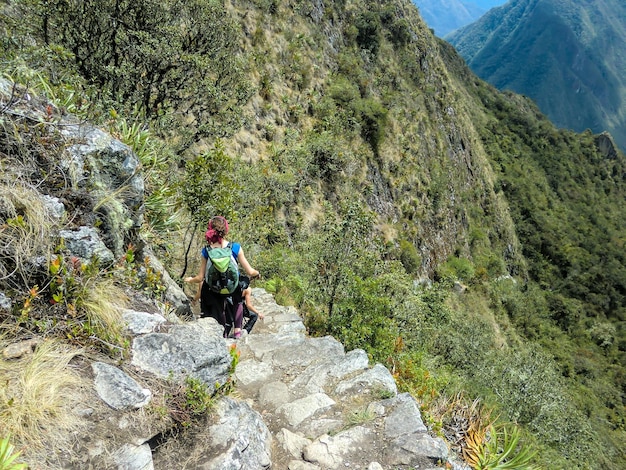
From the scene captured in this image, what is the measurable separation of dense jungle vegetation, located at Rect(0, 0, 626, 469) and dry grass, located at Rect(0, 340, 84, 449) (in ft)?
0.32

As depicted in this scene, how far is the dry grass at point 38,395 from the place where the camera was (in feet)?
7.23

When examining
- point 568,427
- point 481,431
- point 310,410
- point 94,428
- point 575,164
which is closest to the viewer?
point 94,428

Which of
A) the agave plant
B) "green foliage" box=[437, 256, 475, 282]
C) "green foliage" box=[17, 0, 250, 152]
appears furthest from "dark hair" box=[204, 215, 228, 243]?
"green foliage" box=[437, 256, 475, 282]

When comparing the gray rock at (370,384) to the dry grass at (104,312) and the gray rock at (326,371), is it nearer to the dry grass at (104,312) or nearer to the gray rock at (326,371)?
the gray rock at (326,371)

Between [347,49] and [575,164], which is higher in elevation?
[575,164]

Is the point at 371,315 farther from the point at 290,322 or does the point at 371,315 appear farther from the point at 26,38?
the point at 26,38

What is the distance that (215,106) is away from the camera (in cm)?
945

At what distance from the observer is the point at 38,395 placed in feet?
7.75

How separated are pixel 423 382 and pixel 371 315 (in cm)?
162

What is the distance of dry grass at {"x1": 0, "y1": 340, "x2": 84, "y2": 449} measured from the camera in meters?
2.21

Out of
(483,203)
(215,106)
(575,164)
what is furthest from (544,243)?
(215,106)

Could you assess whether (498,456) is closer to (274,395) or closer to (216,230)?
(274,395)

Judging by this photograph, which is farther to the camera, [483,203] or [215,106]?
[483,203]

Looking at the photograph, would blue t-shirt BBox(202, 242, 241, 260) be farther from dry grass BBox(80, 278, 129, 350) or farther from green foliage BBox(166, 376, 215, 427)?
green foliage BBox(166, 376, 215, 427)
